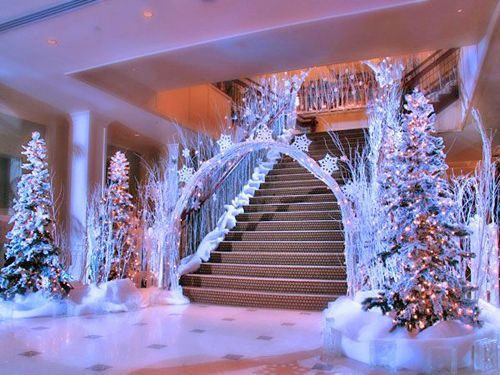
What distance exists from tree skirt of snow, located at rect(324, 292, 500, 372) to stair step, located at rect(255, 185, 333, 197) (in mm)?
4927

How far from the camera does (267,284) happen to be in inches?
268

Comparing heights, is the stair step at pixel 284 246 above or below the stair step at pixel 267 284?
above

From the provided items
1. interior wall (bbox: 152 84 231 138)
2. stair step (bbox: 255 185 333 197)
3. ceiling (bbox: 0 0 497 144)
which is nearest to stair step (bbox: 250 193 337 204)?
stair step (bbox: 255 185 333 197)

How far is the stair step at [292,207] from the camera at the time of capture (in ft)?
27.5

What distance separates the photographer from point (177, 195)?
7324 millimetres

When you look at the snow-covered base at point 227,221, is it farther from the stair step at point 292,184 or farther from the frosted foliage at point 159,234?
the frosted foliage at point 159,234

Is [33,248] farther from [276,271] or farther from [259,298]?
[276,271]

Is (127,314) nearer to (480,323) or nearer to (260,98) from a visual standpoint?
(480,323)

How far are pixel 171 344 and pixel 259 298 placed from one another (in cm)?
230

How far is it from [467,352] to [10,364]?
12.0 feet

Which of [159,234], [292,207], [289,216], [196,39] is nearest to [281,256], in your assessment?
[289,216]

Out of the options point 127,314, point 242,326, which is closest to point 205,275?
point 127,314

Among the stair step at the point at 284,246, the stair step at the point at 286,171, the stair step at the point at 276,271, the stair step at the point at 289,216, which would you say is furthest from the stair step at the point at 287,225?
the stair step at the point at 286,171

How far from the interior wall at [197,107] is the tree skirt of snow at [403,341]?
5623 millimetres
